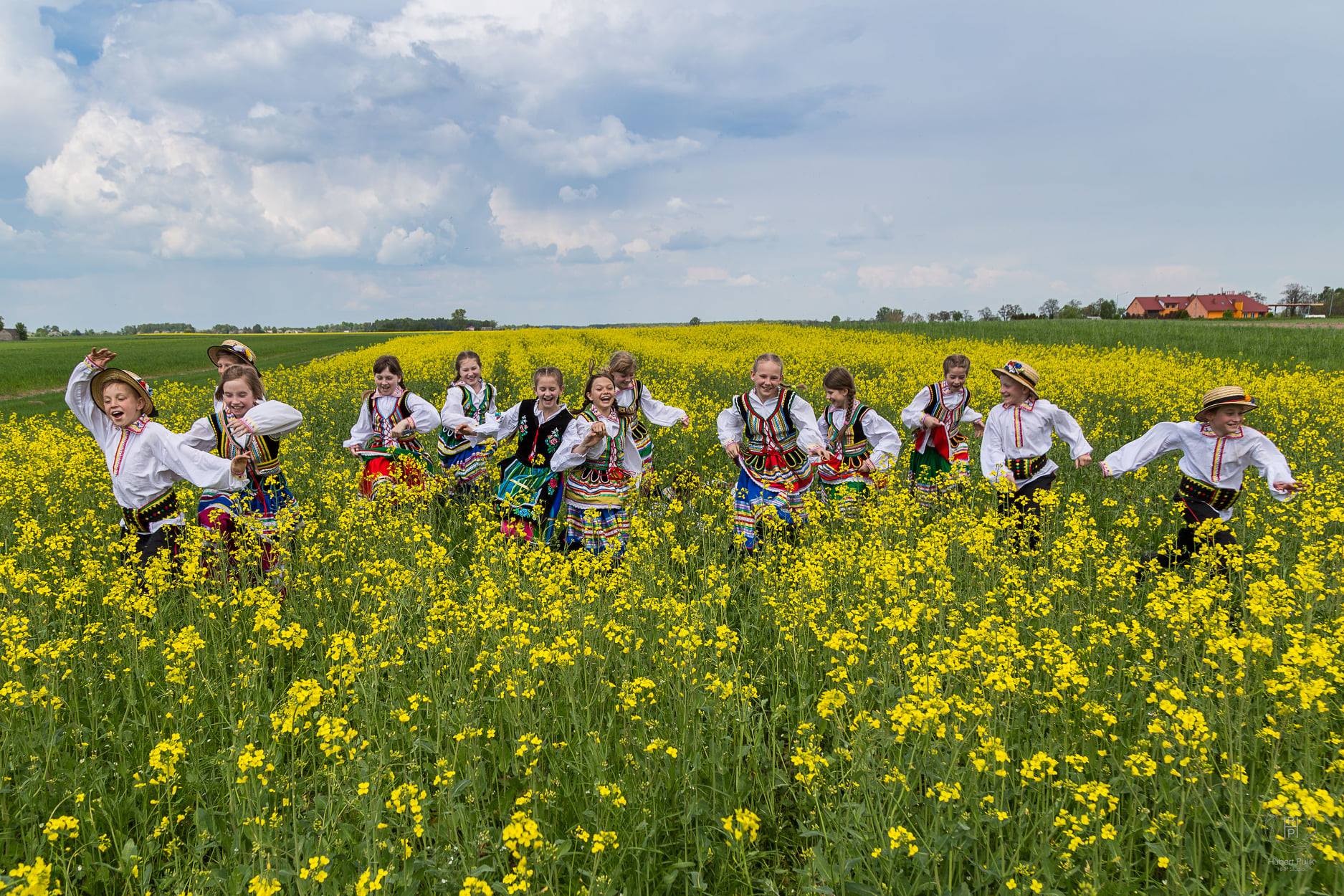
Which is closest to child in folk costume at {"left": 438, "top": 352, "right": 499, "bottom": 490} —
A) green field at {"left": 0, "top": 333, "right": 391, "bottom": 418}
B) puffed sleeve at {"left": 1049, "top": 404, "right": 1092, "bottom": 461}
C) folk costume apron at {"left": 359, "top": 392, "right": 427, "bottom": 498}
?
folk costume apron at {"left": 359, "top": 392, "right": 427, "bottom": 498}

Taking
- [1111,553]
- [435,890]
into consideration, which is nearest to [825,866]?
[435,890]

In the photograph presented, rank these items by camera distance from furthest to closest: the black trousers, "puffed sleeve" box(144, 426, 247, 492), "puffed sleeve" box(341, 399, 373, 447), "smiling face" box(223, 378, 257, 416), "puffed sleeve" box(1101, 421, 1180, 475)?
"puffed sleeve" box(341, 399, 373, 447), the black trousers, "puffed sleeve" box(1101, 421, 1180, 475), "smiling face" box(223, 378, 257, 416), "puffed sleeve" box(144, 426, 247, 492)

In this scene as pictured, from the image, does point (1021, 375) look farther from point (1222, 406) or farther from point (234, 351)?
point (234, 351)

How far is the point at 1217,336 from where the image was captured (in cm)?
2536

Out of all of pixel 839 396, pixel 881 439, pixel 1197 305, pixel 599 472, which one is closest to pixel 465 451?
pixel 599 472

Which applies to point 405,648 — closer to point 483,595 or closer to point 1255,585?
point 483,595

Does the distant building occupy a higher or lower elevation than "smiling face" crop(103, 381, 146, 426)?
higher

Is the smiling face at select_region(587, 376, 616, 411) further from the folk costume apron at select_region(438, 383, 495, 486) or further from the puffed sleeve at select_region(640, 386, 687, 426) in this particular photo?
the folk costume apron at select_region(438, 383, 495, 486)

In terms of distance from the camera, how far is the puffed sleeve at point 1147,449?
5625mm

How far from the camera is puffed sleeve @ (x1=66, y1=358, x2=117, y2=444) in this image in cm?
501

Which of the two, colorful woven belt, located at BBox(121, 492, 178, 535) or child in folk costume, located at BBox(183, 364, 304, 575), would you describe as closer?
colorful woven belt, located at BBox(121, 492, 178, 535)

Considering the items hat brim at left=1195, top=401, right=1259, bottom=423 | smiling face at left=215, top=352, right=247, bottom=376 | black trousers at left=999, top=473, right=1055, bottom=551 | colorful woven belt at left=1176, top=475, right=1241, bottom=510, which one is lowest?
black trousers at left=999, top=473, right=1055, bottom=551

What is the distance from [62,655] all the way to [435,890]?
3.19m

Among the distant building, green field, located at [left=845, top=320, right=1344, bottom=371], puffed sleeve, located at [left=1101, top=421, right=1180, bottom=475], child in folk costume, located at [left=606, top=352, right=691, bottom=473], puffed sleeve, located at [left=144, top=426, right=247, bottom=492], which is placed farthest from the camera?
the distant building
